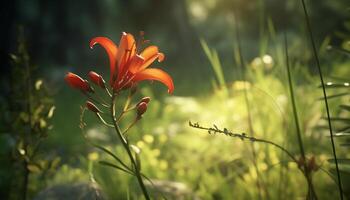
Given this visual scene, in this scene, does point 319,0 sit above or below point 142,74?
above

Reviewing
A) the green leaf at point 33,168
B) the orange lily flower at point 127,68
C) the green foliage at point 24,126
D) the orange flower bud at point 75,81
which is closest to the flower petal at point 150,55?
the orange lily flower at point 127,68

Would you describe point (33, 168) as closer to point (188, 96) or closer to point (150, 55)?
point (150, 55)

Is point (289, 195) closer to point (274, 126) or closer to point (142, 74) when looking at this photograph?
point (274, 126)

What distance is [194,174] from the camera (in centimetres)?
376

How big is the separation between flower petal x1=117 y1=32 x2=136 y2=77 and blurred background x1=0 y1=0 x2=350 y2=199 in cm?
45

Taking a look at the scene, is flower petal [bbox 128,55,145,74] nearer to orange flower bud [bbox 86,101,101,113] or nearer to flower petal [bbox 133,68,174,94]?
flower petal [bbox 133,68,174,94]

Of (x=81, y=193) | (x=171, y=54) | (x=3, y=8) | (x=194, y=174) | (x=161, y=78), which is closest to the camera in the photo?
(x=161, y=78)

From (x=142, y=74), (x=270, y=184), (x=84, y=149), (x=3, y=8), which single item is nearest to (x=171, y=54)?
(x=3, y=8)

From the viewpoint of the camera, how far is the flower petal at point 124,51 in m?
1.47

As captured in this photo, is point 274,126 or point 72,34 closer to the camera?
point 274,126

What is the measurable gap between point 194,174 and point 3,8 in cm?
930

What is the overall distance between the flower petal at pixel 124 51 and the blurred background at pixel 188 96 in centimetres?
45

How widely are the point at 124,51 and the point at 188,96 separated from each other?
9.24 m

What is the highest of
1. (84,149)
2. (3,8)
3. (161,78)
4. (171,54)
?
(171,54)
